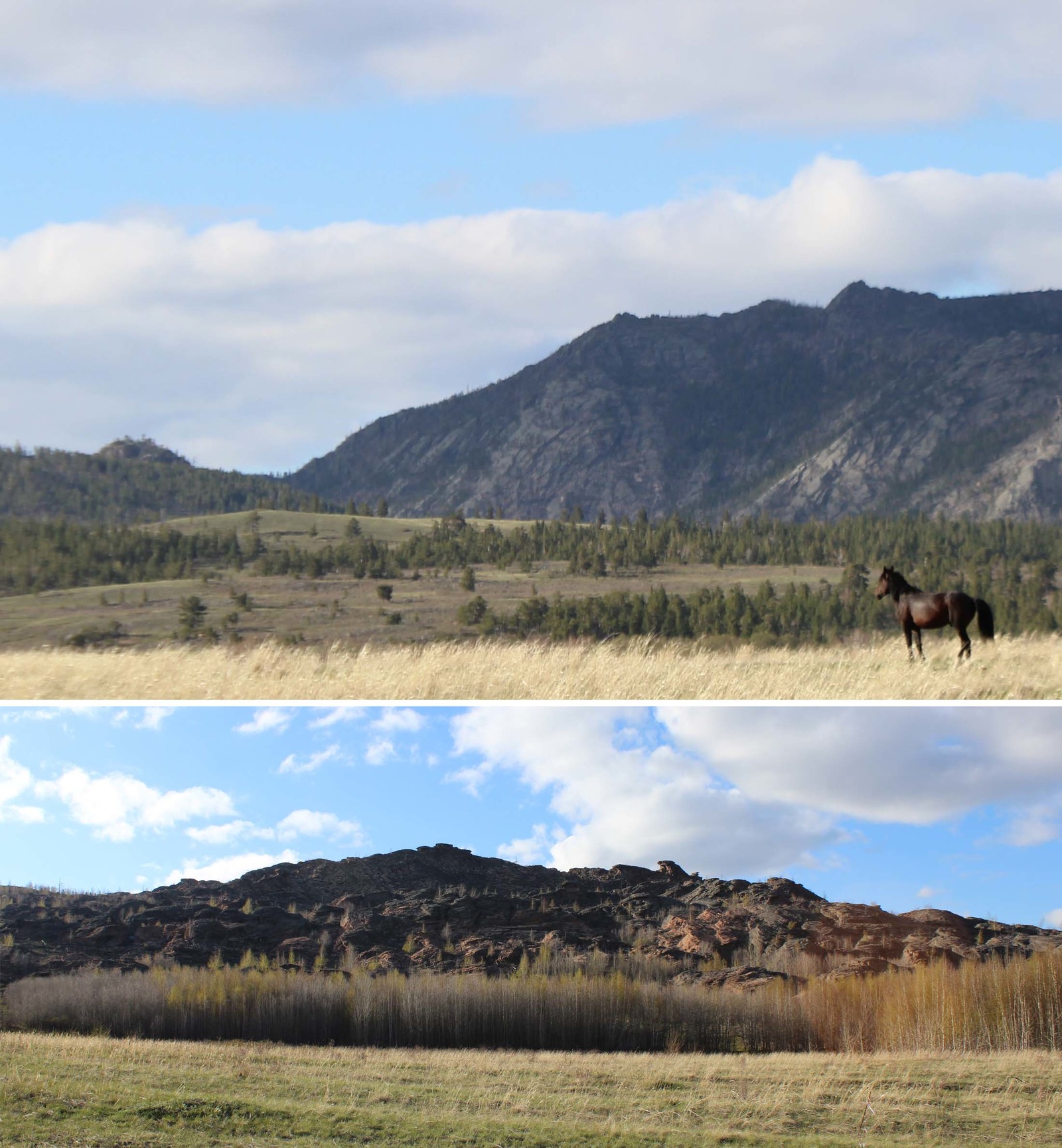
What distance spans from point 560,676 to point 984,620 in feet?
23.1

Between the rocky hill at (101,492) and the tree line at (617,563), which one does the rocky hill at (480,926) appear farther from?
the rocky hill at (101,492)

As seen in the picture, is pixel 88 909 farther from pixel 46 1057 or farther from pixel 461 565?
pixel 46 1057

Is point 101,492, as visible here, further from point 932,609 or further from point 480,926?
point 932,609

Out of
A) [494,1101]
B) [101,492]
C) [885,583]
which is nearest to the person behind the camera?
[885,583]

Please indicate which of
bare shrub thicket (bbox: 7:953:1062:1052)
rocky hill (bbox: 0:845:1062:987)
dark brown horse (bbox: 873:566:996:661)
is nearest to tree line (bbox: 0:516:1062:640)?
bare shrub thicket (bbox: 7:953:1062:1052)

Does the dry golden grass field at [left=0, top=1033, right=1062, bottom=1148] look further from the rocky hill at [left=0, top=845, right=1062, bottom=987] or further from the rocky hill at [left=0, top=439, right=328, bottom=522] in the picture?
the rocky hill at [left=0, top=439, right=328, bottom=522]

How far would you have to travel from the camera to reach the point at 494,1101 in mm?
24703

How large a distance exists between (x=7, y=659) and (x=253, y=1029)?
2078 cm

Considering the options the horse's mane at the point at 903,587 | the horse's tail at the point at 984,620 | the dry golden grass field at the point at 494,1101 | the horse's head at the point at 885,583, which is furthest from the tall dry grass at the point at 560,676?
the dry golden grass field at the point at 494,1101

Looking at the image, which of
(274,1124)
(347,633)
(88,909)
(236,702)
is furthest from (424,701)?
(88,909)

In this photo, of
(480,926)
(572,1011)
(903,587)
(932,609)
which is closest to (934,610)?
(932,609)

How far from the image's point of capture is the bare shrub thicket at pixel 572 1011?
4312cm

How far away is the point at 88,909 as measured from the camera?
7138 cm

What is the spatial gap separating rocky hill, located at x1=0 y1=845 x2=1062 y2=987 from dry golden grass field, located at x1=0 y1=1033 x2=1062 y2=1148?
74.3 feet
